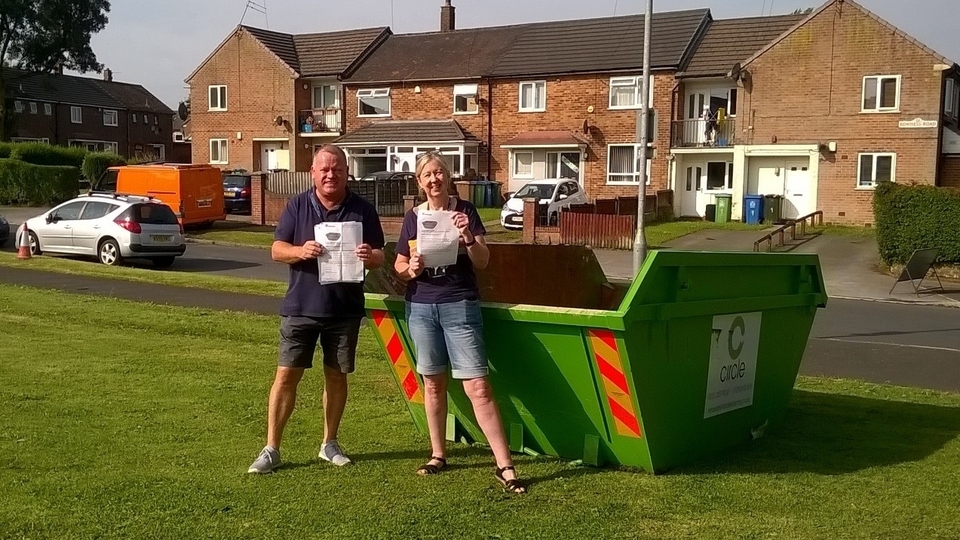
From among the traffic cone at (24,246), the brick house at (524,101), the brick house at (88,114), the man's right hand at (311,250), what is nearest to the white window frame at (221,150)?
the brick house at (524,101)

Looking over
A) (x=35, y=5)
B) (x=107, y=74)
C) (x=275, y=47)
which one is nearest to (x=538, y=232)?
(x=275, y=47)

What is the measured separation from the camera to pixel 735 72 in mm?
35000

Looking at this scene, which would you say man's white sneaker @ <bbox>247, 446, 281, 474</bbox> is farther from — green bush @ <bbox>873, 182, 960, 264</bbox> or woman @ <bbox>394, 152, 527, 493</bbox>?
green bush @ <bbox>873, 182, 960, 264</bbox>

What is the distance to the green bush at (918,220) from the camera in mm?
20328

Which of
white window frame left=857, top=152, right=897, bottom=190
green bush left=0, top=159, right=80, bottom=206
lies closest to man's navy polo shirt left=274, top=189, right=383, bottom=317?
white window frame left=857, top=152, right=897, bottom=190

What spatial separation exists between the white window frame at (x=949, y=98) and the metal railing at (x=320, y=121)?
87.5 feet

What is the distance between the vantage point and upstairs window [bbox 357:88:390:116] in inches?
1757

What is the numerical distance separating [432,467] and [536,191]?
26.0 meters

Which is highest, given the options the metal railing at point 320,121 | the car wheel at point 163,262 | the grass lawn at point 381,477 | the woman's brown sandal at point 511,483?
the metal railing at point 320,121

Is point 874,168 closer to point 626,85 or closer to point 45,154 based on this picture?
point 626,85

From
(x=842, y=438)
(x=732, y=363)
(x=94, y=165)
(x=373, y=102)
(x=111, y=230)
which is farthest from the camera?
(x=373, y=102)

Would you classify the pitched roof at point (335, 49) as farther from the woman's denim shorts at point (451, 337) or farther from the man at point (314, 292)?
the woman's denim shorts at point (451, 337)

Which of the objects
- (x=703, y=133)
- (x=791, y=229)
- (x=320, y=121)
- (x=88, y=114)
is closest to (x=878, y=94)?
(x=703, y=133)

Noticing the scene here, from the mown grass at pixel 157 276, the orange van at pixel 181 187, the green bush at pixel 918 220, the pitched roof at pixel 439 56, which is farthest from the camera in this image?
the pitched roof at pixel 439 56
